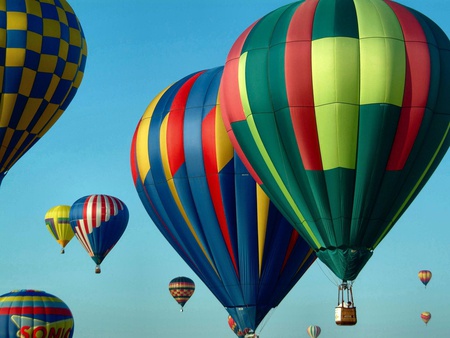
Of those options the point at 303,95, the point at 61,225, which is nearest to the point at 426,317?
the point at 61,225

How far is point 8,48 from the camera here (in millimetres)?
29203

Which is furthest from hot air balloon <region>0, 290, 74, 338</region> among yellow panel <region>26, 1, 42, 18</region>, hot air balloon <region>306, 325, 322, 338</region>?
hot air balloon <region>306, 325, 322, 338</region>

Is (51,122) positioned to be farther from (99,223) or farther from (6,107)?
(99,223)

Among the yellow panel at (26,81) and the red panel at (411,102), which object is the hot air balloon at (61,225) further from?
the red panel at (411,102)

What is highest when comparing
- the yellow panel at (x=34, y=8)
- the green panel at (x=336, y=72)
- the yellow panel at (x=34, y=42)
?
the yellow panel at (x=34, y=8)

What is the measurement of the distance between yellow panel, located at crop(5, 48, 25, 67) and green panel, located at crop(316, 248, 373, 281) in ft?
33.0

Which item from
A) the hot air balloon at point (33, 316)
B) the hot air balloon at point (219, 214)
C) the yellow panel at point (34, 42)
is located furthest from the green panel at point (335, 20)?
the hot air balloon at point (33, 316)

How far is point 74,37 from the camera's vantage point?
3094 cm

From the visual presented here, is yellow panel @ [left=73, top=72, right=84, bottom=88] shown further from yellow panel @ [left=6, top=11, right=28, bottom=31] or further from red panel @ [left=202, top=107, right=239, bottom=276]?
red panel @ [left=202, top=107, right=239, bottom=276]

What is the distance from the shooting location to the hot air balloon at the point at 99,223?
43.0 meters

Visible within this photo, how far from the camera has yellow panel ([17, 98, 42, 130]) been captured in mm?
29719

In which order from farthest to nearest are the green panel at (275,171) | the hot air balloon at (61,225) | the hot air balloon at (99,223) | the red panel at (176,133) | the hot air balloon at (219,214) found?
the hot air balloon at (61,225), the hot air balloon at (99,223), the red panel at (176,133), the hot air balloon at (219,214), the green panel at (275,171)

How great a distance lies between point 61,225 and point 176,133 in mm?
21193

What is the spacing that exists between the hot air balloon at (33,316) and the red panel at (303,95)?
543 inches
